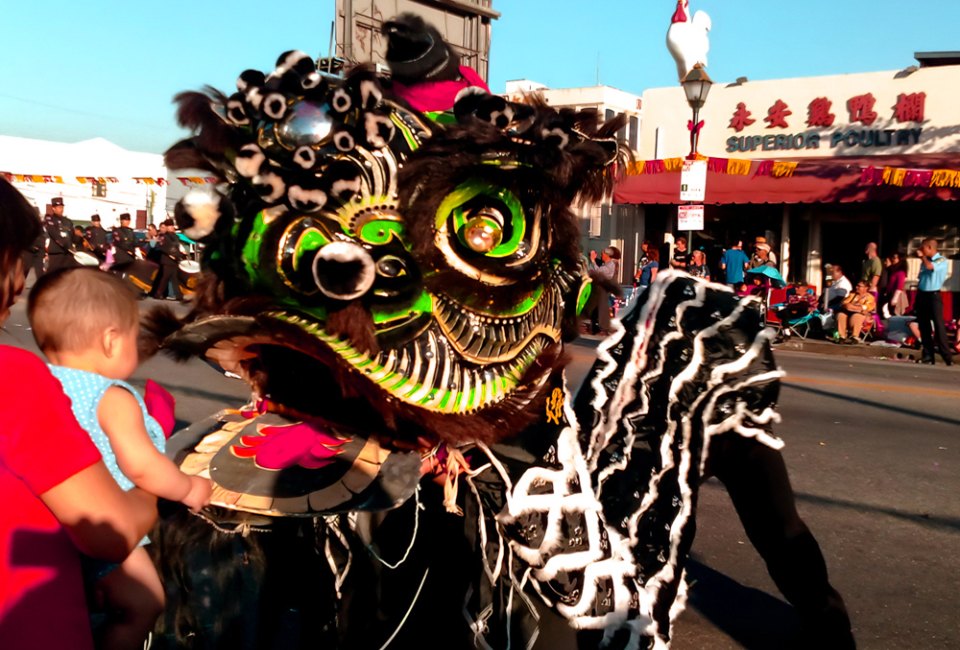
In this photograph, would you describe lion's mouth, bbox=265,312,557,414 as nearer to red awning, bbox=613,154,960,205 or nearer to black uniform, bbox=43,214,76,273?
red awning, bbox=613,154,960,205

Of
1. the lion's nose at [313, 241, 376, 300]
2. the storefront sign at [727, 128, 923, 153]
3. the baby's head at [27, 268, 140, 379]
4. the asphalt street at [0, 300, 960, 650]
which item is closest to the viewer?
the baby's head at [27, 268, 140, 379]

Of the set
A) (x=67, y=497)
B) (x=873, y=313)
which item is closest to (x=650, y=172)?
(x=873, y=313)

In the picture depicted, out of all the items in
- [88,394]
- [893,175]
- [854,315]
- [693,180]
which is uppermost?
[893,175]

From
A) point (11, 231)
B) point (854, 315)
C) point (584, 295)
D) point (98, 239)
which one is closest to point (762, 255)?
point (854, 315)

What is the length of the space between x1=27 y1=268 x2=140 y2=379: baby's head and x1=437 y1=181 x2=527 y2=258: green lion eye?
68cm

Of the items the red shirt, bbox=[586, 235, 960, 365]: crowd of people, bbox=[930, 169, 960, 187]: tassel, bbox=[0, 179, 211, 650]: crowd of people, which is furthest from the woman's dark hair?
bbox=[930, 169, 960, 187]: tassel

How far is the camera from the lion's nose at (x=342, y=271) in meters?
1.86

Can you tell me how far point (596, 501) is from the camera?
7.13ft

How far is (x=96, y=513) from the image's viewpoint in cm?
149

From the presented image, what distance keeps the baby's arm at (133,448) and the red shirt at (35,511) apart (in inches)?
8.0

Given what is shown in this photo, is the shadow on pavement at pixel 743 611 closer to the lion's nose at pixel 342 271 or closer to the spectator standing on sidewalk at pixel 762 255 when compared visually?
the lion's nose at pixel 342 271

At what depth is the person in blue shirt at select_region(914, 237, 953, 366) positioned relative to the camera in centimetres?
1236

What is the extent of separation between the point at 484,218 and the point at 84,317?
0.85m

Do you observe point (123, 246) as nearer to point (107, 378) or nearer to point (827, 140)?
point (827, 140)
